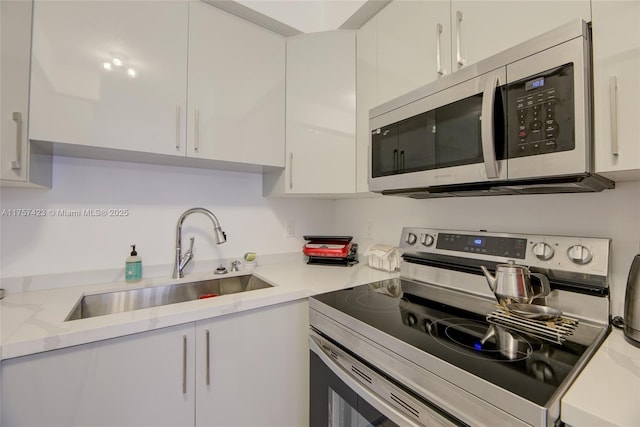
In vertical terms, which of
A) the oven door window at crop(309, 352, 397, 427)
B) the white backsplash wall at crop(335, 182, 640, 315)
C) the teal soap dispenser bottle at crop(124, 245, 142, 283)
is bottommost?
the oven door window at crop(309, 352, 397, 427)

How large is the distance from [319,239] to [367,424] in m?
1.10

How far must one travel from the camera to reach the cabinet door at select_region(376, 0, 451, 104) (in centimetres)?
107

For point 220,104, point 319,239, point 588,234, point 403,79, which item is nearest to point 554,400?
point 588,234

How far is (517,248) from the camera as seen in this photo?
1050mm

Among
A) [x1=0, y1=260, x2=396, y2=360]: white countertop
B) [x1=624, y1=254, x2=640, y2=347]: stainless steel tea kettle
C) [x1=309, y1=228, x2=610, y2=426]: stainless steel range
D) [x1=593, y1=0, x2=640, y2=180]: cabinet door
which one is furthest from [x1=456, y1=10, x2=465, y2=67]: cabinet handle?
[x1=0, y1=260, x2=396, y2=360]: white countertop

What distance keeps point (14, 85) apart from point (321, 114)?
1.20 metres

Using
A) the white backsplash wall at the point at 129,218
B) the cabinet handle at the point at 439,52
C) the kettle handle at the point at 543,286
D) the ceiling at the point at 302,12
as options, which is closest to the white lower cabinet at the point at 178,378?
the white backsplash wall at the point at 129,218

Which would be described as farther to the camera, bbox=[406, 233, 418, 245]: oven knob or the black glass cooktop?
bbox=[406, 233, 418, 245]: oven knob

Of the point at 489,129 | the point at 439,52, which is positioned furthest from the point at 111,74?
the point at 489,129

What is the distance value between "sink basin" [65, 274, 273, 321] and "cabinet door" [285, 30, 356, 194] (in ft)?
1.98

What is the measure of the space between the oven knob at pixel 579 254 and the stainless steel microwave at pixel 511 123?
194mm

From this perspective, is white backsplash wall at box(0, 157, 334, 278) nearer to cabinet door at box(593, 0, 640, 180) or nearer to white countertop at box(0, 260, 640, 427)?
white countertop at box(0, 260, 640, 427)

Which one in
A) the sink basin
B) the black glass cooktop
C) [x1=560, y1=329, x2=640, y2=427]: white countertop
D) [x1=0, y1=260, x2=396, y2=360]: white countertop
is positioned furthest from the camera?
the sink basin

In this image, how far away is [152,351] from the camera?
3.02 feet
